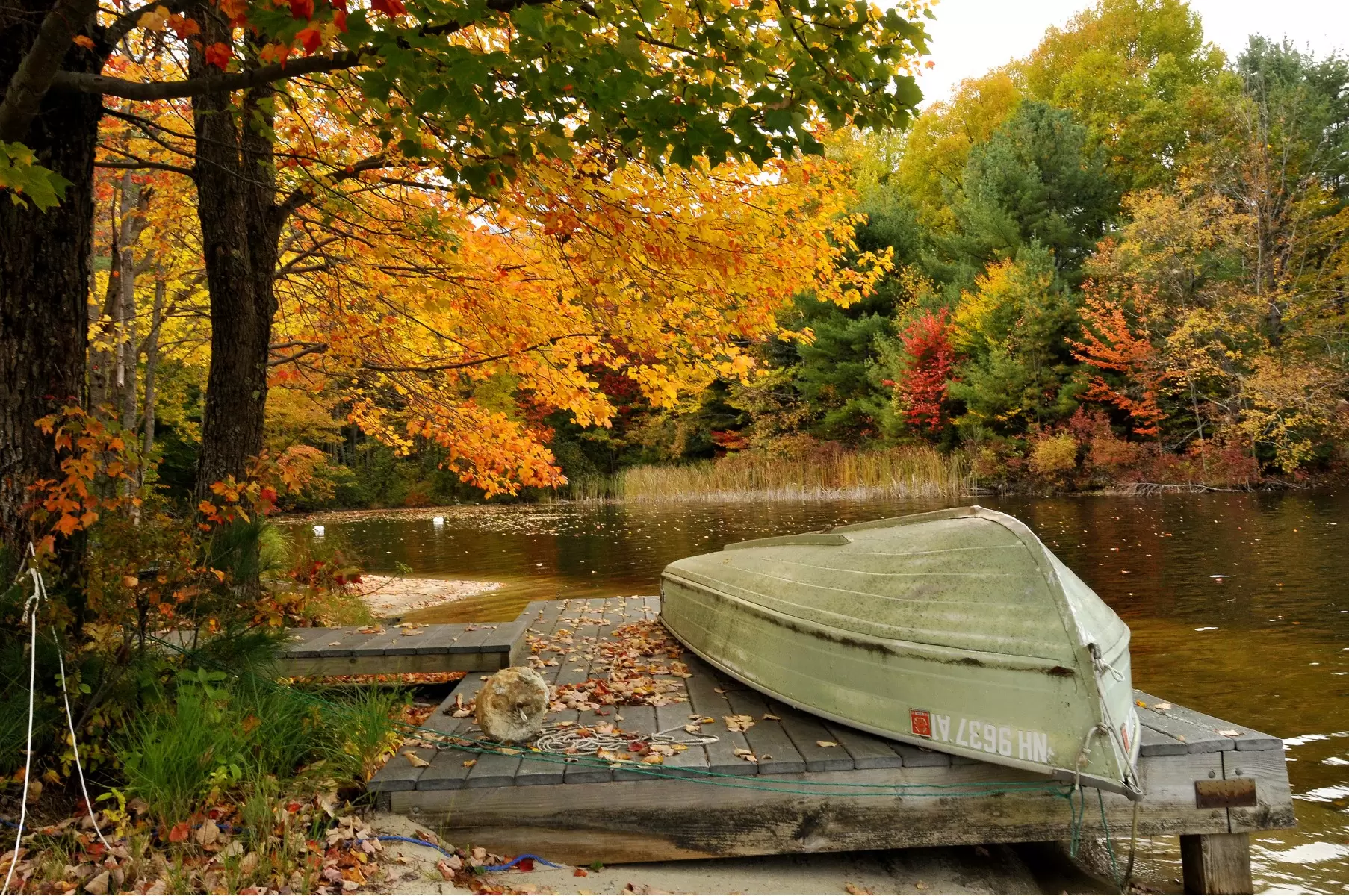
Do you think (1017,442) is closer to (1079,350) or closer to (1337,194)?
(1079,350)

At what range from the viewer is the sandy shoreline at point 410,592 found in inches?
412

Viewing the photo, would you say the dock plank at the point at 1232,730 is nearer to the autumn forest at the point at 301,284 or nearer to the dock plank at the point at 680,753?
the dock plank at the point at 680,753

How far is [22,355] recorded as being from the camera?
11.5 ft

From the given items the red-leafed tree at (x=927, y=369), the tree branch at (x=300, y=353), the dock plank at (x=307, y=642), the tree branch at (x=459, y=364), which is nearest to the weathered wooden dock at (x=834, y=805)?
the dock plank at (x=307, y=642)

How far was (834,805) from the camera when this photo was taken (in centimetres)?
363

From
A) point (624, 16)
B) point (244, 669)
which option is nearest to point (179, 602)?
point (244, 669)

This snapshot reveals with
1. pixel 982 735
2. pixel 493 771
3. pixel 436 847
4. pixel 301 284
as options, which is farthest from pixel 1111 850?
pixel 301 284

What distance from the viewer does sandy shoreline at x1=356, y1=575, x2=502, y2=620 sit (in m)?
10.5

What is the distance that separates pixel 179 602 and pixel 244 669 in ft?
1.62

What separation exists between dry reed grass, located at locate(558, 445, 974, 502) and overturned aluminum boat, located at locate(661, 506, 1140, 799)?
761 inches

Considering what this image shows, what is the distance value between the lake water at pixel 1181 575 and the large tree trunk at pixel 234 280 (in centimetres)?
400

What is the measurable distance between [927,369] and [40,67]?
90.6ft

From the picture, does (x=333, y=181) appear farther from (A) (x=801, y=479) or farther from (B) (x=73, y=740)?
(A) (x=801, y=479)

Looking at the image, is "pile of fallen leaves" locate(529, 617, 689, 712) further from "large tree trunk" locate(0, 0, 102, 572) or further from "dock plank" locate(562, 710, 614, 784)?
"large tree trunk" locate(0, 0, 102, 572)
